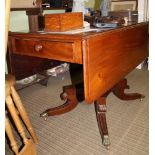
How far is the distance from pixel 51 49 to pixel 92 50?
0.24 meters

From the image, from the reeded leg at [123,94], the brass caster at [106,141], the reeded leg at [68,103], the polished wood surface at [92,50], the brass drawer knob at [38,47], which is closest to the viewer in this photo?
the polished wood surface at [92,50]

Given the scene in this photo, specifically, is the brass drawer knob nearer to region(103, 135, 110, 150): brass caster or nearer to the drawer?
the drawer

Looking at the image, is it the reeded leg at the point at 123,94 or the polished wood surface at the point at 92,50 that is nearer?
the polished wood surface at the point at 92,50

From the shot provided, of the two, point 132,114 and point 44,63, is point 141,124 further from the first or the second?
point 44,63

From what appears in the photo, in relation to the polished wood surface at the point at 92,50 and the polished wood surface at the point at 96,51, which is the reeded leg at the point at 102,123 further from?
the polished wood surface at the point at 92,50

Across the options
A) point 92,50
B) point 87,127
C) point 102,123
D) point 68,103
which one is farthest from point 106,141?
point 92,50

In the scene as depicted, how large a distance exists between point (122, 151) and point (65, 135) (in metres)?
0.41

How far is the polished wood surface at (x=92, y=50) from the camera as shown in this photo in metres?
0.96

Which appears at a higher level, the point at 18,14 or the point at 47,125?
the point at 18,14

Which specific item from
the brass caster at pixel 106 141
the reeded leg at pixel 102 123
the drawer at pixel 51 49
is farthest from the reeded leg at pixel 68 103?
the drawer at pixel 51 49

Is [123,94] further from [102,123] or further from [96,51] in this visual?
[96,51]

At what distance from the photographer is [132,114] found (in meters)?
1.68

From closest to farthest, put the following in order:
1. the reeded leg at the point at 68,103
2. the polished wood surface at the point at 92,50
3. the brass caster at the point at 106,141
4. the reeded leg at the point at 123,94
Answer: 1. the polished wood surface at the point at 92,50
2. the brass caster at the point at 106,141
3. the reeded leg at the point at 68,103
4. the reeded leg at the point at 123,94
